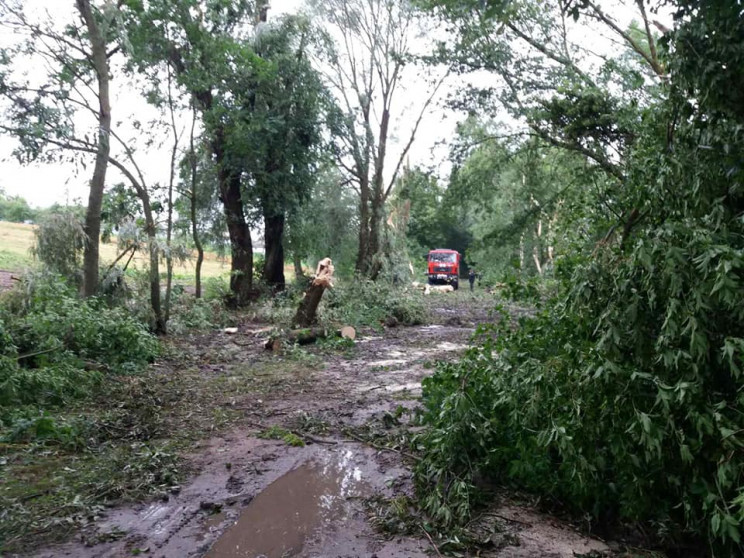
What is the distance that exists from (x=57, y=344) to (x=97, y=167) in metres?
4.03

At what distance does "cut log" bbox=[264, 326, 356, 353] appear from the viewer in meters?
12.2

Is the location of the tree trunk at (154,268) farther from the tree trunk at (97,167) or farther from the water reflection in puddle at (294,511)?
the water reflection in puddle at (294,511)

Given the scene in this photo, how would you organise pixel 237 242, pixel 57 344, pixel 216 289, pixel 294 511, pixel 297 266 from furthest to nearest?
pixel 297 266, pixel 237 242, pixel 216 289, pixel 57 344, pixel 294 511

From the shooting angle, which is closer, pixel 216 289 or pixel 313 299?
pixel 313 299

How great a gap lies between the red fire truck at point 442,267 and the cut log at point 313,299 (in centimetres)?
2457

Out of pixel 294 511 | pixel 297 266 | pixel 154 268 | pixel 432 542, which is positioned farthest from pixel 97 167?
pixel 297 266

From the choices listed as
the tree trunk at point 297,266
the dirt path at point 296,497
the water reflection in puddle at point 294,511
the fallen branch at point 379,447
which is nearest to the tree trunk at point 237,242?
the tree trunk at point 297,266

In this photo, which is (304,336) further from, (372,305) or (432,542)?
(432,542)

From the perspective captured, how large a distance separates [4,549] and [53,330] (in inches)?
204

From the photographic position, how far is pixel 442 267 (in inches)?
1524

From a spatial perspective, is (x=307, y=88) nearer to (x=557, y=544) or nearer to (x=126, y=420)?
(x=126, y=420)

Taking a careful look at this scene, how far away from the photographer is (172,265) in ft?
40.6

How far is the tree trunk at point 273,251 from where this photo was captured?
20.1 metres

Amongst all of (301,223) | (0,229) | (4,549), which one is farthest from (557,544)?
(0,229)
